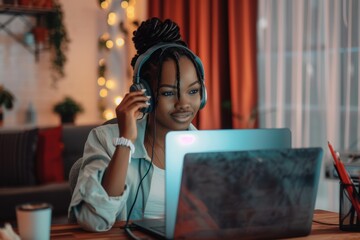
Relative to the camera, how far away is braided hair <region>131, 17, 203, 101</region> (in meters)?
1.58

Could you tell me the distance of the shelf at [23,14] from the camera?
4696 mm

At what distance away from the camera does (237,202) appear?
1.16 metres

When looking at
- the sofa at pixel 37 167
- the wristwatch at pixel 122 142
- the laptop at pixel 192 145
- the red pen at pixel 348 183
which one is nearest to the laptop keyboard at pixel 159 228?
the laptop at pixel 192 145

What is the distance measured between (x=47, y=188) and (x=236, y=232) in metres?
2.67

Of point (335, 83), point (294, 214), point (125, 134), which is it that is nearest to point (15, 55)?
point (335, 83)

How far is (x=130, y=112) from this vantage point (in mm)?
1397

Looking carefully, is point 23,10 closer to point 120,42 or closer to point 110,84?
point 120,42

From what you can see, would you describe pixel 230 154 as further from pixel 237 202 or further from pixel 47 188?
pixel 47 188

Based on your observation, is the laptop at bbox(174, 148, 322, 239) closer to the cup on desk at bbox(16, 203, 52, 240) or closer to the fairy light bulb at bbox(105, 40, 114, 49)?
the cup on desk at bbox(16, 203, 52, 240)

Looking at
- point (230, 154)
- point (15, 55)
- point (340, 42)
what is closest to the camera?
point (230, 154)

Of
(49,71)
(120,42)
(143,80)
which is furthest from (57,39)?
(143,80)

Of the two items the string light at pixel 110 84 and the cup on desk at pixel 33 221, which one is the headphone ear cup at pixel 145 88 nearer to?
the cup on desk at pixel 33 221

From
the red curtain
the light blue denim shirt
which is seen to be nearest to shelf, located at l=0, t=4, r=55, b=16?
the red curtain

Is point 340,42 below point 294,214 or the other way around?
the other way around
